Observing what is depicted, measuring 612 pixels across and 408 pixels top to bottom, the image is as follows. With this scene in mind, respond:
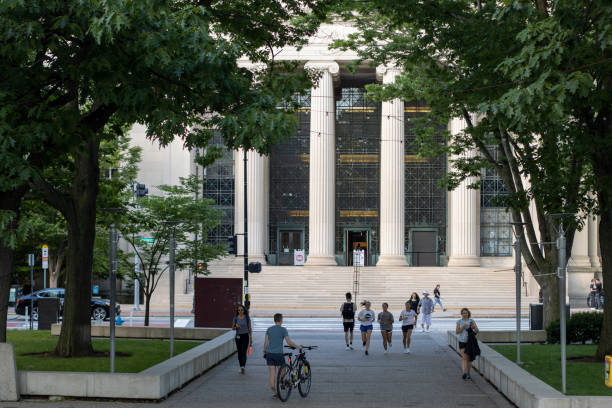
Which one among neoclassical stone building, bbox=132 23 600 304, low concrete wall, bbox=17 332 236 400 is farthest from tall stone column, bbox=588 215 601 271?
low concrete wall, bbox=17 332 236 400

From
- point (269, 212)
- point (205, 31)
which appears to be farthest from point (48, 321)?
point (269, 212)

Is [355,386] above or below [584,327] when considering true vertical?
below

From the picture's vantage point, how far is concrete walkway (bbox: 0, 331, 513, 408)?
1437 centimetres

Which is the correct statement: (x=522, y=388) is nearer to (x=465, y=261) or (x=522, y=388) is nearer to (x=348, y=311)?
(x=348, y=311)

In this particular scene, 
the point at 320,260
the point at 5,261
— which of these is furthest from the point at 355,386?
the point at 320,260

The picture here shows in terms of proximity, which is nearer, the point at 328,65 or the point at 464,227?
the point at 328,65

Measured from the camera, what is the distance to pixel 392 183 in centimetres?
5228

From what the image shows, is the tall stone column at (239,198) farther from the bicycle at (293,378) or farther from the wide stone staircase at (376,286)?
the bicycle at (293,378)

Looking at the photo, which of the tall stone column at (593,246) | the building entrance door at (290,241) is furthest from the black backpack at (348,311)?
the building entrance door at (290,241)

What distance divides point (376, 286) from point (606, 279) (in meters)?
33.1

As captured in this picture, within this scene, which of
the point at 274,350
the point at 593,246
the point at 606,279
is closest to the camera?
the point at 274,350

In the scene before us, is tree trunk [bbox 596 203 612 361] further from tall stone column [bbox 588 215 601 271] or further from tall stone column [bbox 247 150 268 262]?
tall stone column [bbox 588 215 601 271]

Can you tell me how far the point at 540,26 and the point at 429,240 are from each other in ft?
164

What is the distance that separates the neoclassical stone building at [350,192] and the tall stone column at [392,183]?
6cm
